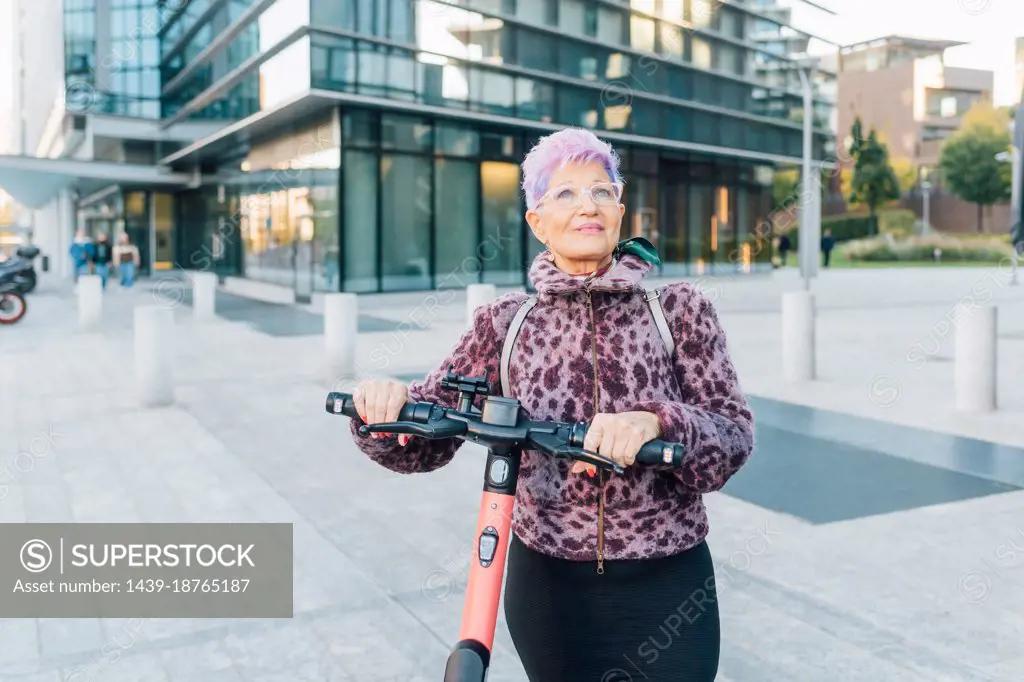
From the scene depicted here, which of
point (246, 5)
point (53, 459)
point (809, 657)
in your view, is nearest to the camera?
point (809, 657)

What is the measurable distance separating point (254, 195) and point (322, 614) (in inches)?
1005

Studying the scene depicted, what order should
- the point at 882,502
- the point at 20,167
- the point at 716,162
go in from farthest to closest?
the point at 716,162 < the point at 20,167 < the point at 882,502

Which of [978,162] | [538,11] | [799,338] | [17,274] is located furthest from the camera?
[978,162]

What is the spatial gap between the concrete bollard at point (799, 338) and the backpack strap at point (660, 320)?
9099 millimetres

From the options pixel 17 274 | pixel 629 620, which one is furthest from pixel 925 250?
pixel 629 620

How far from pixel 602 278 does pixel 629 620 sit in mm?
709

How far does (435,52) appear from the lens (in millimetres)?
23562

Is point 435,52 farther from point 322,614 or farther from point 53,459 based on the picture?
point 322,614

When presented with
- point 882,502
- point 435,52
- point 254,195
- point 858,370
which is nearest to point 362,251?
point 435,52

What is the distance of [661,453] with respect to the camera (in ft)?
5.86

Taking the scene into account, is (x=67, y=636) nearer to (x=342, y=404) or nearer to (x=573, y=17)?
(x=342, y=404)

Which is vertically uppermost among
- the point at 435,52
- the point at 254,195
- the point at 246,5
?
the point at 246,5

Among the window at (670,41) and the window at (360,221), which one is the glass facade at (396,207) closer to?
the window at (360,221)

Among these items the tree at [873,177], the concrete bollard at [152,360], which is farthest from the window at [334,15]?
the tree at [873,177]
